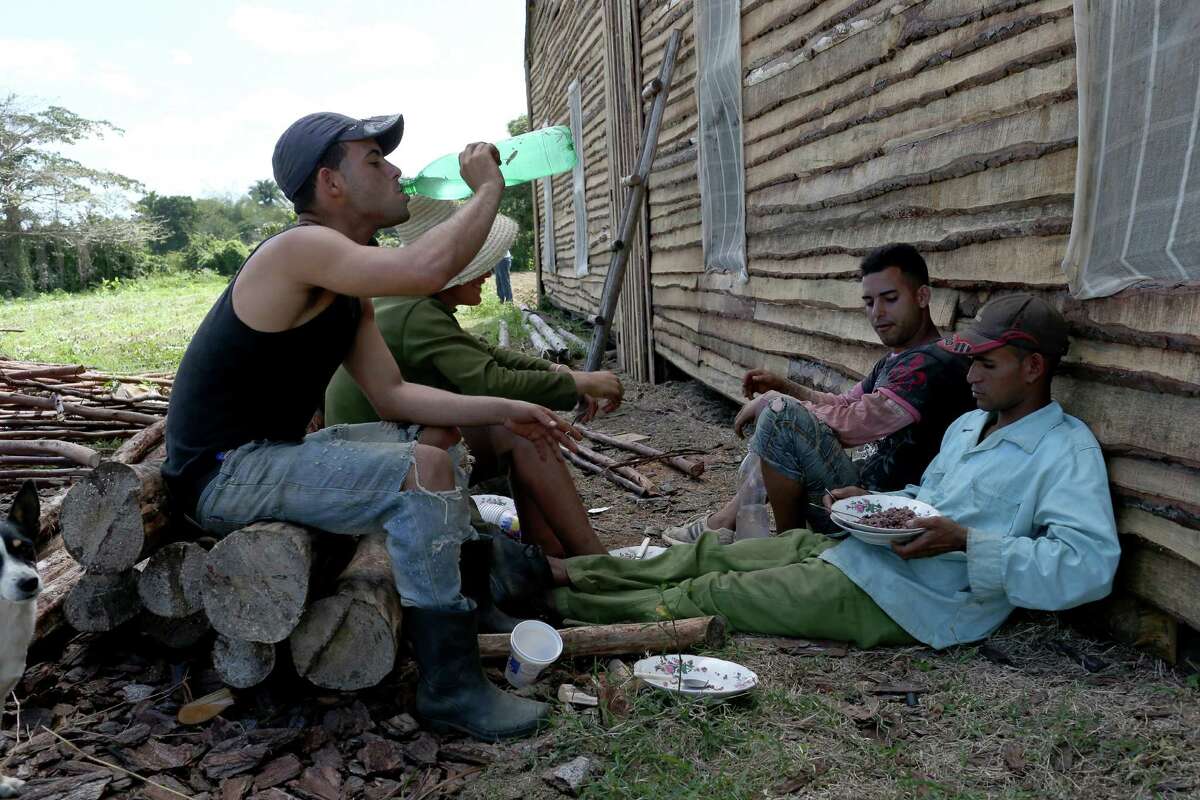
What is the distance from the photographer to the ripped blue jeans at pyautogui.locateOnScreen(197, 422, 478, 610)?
8.86 ft

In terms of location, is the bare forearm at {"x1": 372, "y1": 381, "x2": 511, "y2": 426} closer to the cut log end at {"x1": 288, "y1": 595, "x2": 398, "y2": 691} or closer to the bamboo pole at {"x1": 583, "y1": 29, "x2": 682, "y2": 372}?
the cut log end at {"x1": 288, "y1": 595, "x2": 398, "y2": 691}

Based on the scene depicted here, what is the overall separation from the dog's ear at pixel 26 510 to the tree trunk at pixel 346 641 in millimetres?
858

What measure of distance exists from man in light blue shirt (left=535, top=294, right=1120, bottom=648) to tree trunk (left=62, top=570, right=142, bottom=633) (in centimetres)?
153

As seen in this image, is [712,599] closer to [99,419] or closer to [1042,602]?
[1042,602]

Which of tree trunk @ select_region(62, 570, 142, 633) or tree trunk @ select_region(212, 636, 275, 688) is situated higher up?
tree trunk @ select_region(62, 570, 142, 633)

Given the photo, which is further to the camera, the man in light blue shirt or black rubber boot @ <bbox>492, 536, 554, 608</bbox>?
black rubber boot @ <bbox>492, 536, 554, 608</bbox>

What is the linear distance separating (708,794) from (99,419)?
719 centimetres

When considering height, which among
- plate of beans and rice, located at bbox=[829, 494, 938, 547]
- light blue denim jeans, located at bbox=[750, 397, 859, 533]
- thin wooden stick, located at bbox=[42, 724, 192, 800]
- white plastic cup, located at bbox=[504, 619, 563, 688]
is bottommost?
thin wooden stick, located at bbox=[42, 724, 192, 800]

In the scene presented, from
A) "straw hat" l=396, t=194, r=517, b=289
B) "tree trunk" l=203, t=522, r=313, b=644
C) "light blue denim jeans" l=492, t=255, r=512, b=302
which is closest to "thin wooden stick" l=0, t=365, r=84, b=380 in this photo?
"straw hat" l=396, t=194, r=517, b=289

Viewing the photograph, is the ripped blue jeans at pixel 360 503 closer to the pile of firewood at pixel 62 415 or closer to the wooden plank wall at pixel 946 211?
the wooden plank wall at pixel 946 211

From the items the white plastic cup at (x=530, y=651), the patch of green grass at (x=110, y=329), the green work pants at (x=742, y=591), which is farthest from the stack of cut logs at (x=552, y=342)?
the white plastic cup at (x=530, y=651)

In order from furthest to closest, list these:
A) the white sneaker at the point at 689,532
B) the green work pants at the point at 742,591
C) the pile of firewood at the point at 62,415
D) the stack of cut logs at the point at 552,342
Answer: the stack of cut logs at the point at 552,342
the pile of firewood at the point at 62,415
the white sneaker at the point at 689,532
the green work pants at the point at 742,591

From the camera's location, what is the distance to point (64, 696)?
2.94 m

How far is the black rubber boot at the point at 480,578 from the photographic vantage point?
11.0ft
